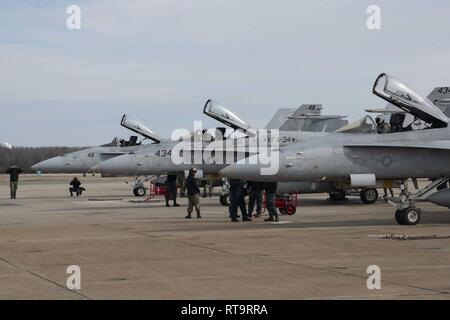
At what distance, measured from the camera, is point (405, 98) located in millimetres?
17766

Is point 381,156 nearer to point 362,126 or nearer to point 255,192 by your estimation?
point 362,126

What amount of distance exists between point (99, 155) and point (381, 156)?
23.1m

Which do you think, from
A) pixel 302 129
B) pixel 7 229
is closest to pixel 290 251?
pixel 7 229

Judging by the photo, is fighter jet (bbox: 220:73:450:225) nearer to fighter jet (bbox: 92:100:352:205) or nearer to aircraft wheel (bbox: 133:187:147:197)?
fighter jet (bbox: 92:100:352:205)

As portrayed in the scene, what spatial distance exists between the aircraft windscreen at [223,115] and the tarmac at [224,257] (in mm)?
6849

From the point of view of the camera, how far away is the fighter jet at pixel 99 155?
117 feet

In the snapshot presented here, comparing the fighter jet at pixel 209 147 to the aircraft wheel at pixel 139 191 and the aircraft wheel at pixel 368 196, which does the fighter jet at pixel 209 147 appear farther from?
the aircraft wheel at pixel 139 191

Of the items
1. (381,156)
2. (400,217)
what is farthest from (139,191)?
(381,156)

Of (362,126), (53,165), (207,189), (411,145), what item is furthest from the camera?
(53,165)

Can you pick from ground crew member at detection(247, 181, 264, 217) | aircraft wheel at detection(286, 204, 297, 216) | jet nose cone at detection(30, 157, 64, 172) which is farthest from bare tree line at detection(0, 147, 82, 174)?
ground crew member at detection(247, 181, 264, 217)

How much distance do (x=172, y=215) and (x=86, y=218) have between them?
8.52ft

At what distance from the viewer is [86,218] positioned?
889 inches

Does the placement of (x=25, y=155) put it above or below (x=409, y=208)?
above
